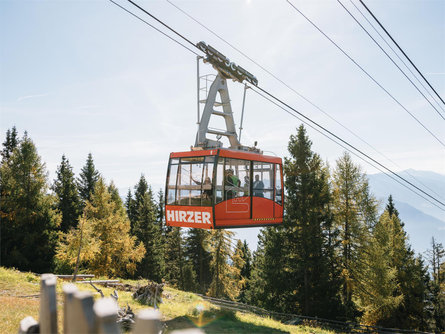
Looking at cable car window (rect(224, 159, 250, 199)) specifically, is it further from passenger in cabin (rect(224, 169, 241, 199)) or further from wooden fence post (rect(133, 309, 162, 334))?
wooden fence post (rect(133, 309, 162, 334))

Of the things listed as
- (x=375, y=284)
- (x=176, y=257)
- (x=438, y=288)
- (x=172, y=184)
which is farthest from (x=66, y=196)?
(x=438, y=288)

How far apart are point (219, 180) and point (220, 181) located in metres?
0.06

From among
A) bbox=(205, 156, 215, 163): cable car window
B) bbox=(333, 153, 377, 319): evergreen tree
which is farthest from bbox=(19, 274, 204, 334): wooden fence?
bbox=(333, 153, 377, 319): evergreen tree

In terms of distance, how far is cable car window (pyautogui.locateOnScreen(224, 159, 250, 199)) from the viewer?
441 inches

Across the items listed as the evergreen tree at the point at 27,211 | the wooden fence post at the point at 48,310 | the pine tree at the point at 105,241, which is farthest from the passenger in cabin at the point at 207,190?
the evergreen tree at the point at 27,211

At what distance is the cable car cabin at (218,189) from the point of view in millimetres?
10797

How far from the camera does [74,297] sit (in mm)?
1757

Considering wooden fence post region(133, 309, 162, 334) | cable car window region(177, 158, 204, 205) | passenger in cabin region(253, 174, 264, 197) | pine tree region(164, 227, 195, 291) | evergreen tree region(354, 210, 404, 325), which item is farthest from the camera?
pine tree region(164, 227, 195, 291)

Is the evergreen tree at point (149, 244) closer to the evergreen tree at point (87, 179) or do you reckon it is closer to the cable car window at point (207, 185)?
the evergreen tree at point (87, 179)

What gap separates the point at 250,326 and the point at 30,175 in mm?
28644

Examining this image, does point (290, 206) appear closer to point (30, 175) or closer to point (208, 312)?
point (208, 312)

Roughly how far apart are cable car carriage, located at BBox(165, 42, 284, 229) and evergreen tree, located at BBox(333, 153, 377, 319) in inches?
589

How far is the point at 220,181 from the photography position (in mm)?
10961

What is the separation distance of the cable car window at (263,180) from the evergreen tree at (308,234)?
1400 cm
